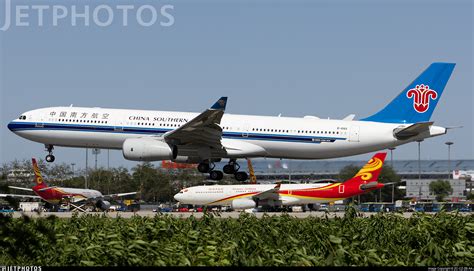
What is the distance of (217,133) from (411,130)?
13.8 meters

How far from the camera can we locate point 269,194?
8281cm

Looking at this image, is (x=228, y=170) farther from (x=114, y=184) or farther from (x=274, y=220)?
(x=114, y=184)

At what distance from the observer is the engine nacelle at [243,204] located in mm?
80750

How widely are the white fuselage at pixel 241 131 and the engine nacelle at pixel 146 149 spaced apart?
7.23 ft

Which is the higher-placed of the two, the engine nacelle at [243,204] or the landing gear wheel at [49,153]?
the landing gear wheel at [49,153]

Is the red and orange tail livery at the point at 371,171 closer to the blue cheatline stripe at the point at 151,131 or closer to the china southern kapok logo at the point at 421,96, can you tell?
the china southern kapok logo at the point at 421,96

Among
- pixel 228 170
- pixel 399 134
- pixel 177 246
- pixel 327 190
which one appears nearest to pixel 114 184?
pixel 327 190

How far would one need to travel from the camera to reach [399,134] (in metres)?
64.5

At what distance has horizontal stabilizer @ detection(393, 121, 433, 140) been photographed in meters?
62.8

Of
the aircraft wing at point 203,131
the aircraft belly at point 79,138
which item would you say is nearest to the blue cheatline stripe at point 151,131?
the aircraft belly at point 79,138

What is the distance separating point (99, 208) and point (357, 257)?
66.3 m

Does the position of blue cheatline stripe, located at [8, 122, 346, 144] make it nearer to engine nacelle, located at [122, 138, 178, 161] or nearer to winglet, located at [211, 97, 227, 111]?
engine nacelle, located at [122, 138, 178, 161]

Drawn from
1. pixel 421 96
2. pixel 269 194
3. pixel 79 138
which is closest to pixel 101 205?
pixel 269 194

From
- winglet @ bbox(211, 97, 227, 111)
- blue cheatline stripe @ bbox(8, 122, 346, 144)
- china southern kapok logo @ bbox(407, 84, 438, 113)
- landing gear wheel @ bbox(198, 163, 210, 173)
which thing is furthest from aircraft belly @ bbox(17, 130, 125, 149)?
china southern kapok logo @ bbox(407, 84, 438, 113)
